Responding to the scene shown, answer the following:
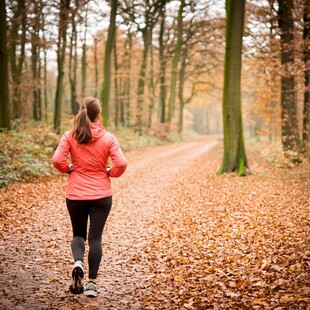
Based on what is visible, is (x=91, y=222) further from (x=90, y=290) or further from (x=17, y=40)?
(x=17, y=40)

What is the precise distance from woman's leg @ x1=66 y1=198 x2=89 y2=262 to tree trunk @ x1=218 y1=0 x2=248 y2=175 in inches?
361

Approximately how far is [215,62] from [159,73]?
5.15 meters

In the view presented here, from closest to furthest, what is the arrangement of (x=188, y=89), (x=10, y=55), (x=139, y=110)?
1. (x=10, y=55)
2. (x=139, y=110)
3. (x=188, y=89)

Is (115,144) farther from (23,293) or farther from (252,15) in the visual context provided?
(252,15)

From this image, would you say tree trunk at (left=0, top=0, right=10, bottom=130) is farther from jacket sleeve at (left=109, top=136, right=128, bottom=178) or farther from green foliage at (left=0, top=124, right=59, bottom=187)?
jacket sleeve at (left=109, top=136, right=128, bottom=178)

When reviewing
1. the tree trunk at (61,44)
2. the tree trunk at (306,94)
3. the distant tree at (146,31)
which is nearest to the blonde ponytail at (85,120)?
the tree trunk at (306,94)

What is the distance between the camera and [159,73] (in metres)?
31.1

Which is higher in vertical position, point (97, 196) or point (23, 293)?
point (97, 196)

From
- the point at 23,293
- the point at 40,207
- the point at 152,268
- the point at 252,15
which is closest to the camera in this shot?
the point at 23,293

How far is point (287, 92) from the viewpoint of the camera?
15680mm

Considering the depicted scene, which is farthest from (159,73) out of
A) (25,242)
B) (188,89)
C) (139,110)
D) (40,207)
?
(25,242)

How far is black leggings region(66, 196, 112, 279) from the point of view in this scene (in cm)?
398

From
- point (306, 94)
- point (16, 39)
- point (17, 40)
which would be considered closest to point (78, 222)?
point (306, 94)

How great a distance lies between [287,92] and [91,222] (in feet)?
45.9
